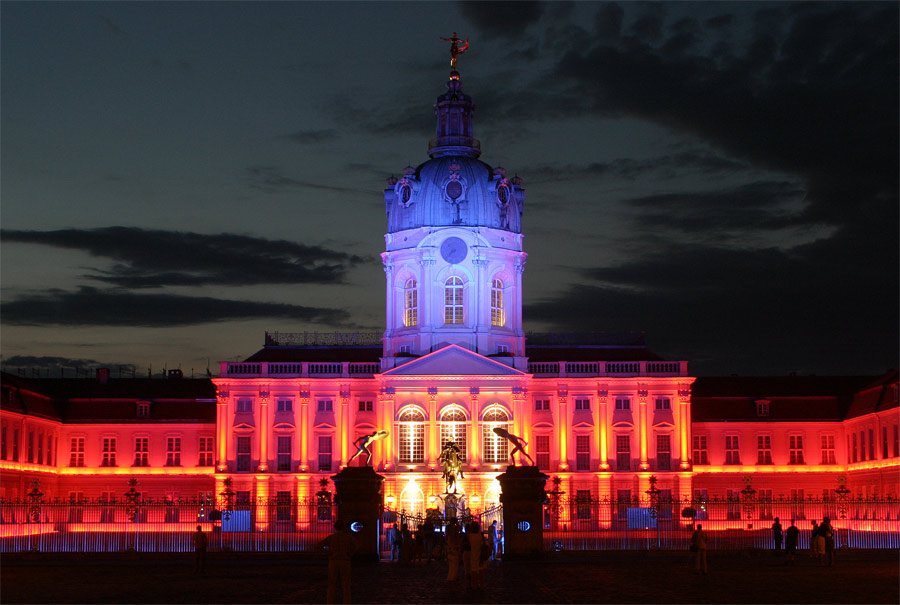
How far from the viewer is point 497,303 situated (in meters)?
97.9

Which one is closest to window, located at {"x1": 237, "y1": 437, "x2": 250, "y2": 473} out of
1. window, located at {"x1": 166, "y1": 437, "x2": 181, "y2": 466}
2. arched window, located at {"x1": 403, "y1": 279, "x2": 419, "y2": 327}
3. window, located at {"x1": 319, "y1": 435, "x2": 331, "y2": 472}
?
window, located at {"x1": 319, "y1": 435, "x2": 331, "y2": 472}

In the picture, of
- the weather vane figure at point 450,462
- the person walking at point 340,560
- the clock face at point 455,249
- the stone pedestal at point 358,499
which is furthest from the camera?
the clock face at point 455,249

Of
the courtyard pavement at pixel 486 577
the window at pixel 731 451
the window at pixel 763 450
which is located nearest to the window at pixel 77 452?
the window at pixel 731 451

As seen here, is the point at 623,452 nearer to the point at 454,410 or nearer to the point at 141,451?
the point at 454,410

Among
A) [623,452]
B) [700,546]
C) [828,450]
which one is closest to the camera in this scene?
[700,546]

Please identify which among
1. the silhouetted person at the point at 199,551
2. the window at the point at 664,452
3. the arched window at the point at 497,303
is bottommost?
the silhouetted person at the point at 199,551

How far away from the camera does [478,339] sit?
9562 centimetres

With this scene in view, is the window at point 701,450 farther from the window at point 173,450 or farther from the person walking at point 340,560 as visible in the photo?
the person walking at point 340,560

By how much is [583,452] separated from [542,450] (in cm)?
274

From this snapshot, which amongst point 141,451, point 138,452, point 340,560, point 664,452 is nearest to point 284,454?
point 141,451

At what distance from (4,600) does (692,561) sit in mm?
24014

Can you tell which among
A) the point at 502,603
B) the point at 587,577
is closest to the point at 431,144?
the point at 587,577

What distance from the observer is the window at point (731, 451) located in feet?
318

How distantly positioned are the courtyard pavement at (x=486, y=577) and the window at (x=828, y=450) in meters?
46.9
